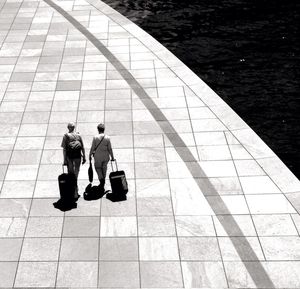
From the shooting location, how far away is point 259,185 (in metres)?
11.8

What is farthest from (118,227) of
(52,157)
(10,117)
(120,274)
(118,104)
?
(10,117)

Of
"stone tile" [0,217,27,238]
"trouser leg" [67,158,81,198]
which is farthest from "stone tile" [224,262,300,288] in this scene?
"stone tile" [0,217,27,238]

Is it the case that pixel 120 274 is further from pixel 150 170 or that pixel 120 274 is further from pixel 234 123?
pixel 234 123

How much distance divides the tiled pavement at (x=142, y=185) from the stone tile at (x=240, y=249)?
0.03m

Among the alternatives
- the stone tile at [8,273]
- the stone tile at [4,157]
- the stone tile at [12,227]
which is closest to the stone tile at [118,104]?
the stone tile at [4,157]

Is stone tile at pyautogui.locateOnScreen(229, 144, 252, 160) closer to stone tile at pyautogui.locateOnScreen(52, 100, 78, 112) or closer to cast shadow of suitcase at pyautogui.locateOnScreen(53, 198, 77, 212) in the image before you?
cast shadow of suitcase at pyautogui.locateOnScreen(53, 198, 77, 212)

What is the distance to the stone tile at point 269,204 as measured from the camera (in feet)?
36.1

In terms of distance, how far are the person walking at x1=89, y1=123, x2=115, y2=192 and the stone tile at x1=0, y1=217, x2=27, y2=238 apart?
210cm

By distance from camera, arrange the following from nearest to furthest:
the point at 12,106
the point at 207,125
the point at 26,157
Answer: the point at 26,157, the point at 207,125, the point at 12,106

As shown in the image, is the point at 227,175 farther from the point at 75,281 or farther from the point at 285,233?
the point at 75,281

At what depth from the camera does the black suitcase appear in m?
10.9

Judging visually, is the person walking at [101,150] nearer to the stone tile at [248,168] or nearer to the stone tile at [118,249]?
the stone tile at [118,249]

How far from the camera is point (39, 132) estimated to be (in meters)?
13.6

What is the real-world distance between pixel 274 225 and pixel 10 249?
5939 mm
